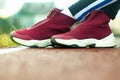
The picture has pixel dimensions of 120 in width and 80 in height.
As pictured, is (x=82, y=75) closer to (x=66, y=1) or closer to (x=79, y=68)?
(x=79, y=68)

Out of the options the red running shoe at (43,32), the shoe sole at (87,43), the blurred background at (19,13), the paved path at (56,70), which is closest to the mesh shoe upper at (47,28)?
the red running shoe at (43,32)

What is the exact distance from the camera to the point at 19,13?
2.21m

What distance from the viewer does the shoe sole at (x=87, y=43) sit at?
1186 millimetres

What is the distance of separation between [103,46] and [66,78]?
82 cm

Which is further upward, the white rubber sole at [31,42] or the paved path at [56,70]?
the white rubber sole at [31,42]

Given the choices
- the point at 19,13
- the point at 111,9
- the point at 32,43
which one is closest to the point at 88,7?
the point at 111,9

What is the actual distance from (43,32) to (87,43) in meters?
0.23

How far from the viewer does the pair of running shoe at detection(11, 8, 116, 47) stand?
1.25 metres

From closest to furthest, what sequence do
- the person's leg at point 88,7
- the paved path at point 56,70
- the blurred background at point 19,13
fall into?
the paved path at point 56,70 < the person's leg at point 88,7 < the blurred background at point 19,13

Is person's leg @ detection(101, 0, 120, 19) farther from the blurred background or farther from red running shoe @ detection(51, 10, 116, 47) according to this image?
the blurred background

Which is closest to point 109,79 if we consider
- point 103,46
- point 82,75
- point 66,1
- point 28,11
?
point 82,75

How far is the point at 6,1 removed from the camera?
2.21m

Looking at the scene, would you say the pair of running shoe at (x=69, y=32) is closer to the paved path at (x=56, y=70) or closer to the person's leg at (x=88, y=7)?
the person's leg at (x=88, y=7)

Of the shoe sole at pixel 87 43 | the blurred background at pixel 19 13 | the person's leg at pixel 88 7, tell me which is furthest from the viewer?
the blurred background at pixel 19 13
